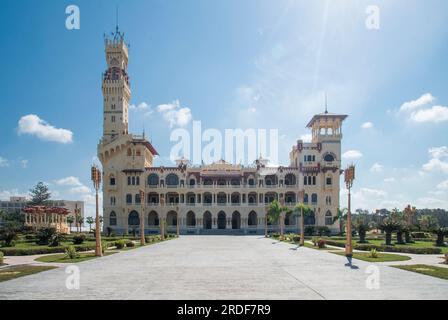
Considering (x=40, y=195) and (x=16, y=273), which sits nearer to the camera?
(x=16, y=273)

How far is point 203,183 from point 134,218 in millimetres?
15434

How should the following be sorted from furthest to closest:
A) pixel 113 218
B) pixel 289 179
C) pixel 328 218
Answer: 1. pixel 289 179
2. pixel 113 218
3. pixel 328 218

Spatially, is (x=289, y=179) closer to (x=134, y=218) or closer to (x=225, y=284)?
(x=134, y=218)

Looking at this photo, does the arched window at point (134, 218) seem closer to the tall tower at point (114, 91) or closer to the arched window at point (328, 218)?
the tall tower at point (114, 91)

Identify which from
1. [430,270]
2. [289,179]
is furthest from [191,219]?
[430,270]

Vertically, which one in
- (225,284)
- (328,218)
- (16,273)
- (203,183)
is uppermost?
(203,183)

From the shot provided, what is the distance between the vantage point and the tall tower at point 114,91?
88.8 meters

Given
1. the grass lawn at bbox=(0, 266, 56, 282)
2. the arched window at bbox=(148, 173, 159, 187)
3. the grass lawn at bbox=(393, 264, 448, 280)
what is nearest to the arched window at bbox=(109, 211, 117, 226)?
the arched window at bbox=(148, 173, 159, 187)

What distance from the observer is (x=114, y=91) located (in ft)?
292

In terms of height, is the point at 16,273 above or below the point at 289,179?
below

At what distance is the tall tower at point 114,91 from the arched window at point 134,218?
15.8 metres

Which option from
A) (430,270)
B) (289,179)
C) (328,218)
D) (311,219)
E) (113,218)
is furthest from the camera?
(289,179)

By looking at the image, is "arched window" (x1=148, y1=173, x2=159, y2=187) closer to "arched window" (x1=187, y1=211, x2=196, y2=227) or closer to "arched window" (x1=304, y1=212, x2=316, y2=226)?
"arched window" (x1=187, y1=211, x2=196, y2=227)

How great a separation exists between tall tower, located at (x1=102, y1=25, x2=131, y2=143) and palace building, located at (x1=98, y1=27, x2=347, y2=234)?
0.20 metres
